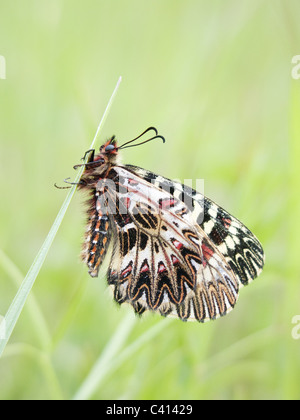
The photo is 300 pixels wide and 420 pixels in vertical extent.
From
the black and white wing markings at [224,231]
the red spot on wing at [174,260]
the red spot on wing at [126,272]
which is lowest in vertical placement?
the red spot on wing at [126,272]

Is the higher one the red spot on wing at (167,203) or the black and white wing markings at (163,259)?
the red spot on wing at (167,203)

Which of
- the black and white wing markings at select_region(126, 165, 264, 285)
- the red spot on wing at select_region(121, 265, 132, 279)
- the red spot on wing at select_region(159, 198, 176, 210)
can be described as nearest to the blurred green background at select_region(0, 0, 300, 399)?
the red spot on wing at select_region(121, 265, 132, 279)

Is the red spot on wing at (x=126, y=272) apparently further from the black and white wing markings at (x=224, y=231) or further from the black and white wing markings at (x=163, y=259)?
the black and white wing markings at (x=224, y=231)

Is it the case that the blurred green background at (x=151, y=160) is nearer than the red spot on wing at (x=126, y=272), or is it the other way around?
the red spot on wing at (x=126, y=272)

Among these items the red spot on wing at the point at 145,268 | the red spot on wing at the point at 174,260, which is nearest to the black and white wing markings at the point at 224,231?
the red spot on wing at the point at 174,260

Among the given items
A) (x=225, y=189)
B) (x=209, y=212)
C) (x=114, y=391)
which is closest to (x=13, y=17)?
(x=225, y=189)
